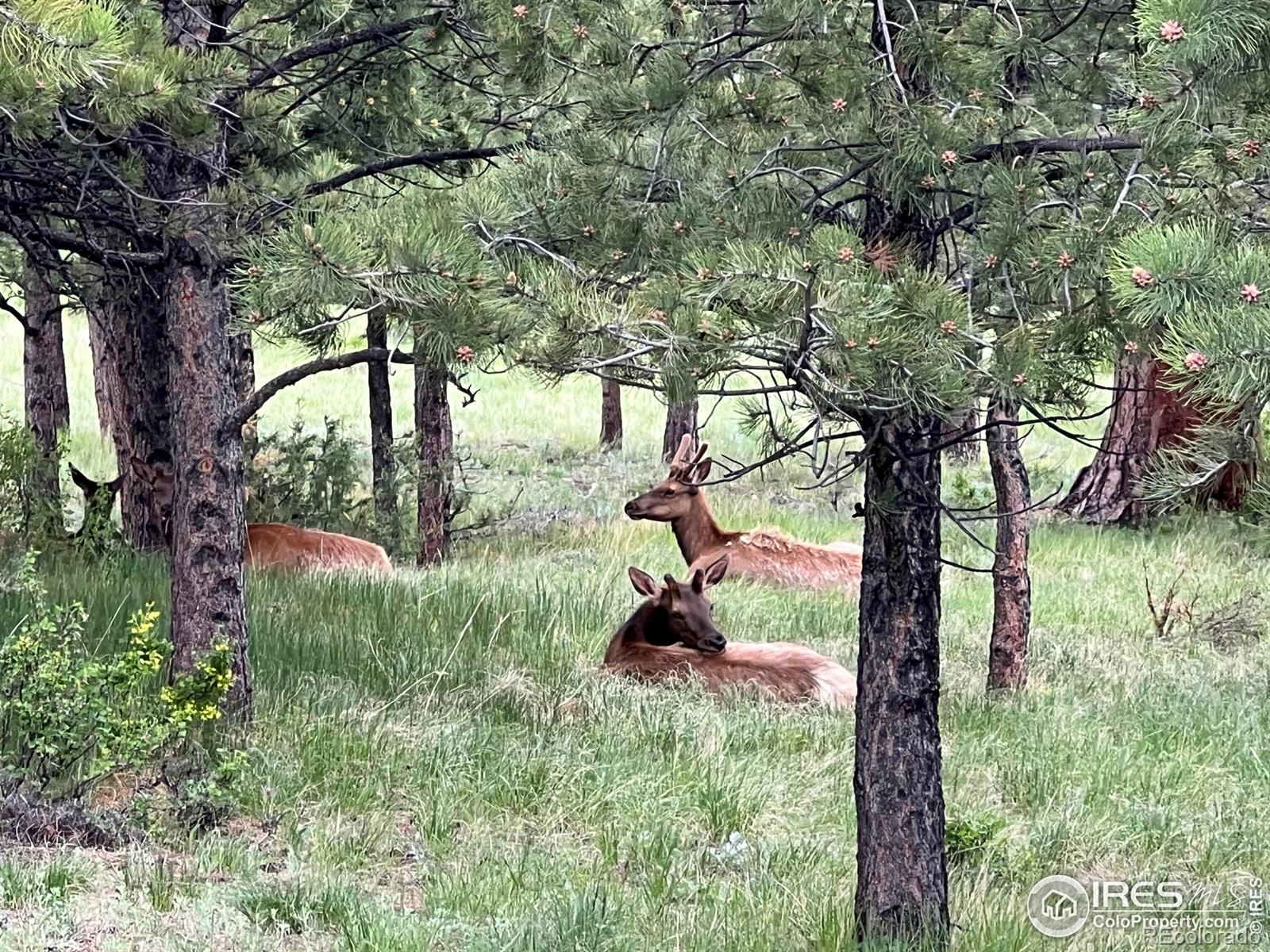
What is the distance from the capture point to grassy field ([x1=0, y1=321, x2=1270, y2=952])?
5.02 m

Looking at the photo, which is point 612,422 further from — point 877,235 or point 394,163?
point 877,235

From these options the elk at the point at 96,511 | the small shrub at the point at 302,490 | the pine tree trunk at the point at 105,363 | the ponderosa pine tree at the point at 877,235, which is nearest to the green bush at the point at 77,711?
the ponderosa pine tree at the point at 877,235

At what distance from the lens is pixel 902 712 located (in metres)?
4.89

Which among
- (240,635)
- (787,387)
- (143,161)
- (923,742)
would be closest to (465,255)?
(787,387)

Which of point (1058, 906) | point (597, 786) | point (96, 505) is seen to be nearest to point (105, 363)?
point (96, 505)

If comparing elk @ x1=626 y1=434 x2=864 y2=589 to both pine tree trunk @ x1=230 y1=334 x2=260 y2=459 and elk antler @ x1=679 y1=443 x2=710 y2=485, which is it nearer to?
elk antler @ x1=679 y1=443 x2=710 y2=485

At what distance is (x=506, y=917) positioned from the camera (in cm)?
509

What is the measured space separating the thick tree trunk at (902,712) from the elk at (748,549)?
7332 millimetres

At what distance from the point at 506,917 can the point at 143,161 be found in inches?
185

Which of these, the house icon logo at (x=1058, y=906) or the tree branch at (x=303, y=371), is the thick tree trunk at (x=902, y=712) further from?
the tree branch at (x=303, y=371)

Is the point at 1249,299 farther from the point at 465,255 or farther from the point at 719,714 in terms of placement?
the point at 719,714

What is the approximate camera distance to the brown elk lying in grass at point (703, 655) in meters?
8.55

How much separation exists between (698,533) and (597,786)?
21.3 ft

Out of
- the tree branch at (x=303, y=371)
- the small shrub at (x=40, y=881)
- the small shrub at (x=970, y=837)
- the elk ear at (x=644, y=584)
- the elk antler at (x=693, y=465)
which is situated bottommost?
the small shrub at (x=970, y=837)
